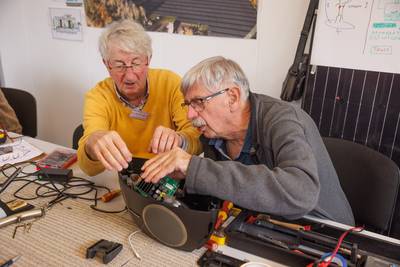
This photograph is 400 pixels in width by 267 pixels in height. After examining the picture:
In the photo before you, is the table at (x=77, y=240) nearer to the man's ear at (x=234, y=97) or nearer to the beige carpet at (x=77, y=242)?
the beige carpet at (x=77, y=242)

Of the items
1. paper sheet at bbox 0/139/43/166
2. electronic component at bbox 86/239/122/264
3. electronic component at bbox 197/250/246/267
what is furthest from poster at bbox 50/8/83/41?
electronic component at bbox 197/250/246/267

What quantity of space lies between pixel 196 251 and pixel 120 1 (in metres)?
1.94

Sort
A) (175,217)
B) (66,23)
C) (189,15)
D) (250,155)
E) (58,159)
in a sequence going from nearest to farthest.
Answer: (175,217) → (250,155) → (58,159) → (189,15) → (66,23)

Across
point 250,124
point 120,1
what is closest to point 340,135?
point 250,124

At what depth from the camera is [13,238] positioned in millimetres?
997

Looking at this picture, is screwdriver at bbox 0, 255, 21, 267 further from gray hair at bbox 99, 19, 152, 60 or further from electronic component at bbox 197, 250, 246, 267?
gray hair at bbox 99, 19, 152, 60

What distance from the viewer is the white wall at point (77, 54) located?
6.28ft

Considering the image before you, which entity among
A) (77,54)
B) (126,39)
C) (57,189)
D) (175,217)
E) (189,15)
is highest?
(189,15)

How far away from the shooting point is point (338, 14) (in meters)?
1.64

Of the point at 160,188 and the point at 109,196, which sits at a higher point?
the point at 160,188

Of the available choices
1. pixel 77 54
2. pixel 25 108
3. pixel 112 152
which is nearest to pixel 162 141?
pixel 112 152

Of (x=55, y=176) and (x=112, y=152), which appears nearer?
(x=112, y=152)

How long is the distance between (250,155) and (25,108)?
161 centimetres

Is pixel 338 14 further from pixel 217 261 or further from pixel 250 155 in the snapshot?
pixel 217 261
